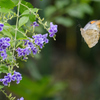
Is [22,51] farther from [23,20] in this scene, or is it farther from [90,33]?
[90,33]

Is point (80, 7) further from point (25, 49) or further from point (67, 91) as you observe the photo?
point (67, 91)

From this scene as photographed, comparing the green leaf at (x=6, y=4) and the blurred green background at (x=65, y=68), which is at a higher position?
the blurred green background at (x=65, y=68)

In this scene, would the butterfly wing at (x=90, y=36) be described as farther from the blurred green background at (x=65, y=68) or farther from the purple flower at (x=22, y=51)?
the blurred green background at (x=65, y=68)

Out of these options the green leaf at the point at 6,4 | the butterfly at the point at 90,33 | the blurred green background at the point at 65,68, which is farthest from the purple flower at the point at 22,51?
the blurred green background at the point at 65,68

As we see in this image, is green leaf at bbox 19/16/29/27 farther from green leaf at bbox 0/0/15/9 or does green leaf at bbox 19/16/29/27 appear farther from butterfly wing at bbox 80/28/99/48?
butterfly wing at bbox 80/28/99/48

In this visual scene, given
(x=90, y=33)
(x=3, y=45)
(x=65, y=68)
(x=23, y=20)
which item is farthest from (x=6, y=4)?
(x=65, y=68)

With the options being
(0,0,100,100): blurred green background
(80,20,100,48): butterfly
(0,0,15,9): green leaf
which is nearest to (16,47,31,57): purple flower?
(0,0,15,9): green leaf

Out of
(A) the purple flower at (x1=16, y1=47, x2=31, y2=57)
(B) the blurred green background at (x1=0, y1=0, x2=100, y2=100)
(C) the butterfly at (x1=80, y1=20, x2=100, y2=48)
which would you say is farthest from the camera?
(B) the blurred green background at (x1=0, y1=0, x2=100, y2=100)
